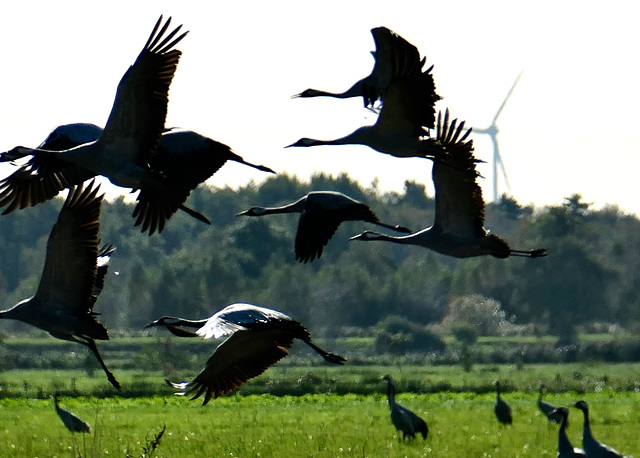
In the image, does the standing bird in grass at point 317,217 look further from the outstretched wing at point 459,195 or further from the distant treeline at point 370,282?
the distant treeline at point 370,282

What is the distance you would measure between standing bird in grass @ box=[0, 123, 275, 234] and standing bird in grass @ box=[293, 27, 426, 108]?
3.29 feet

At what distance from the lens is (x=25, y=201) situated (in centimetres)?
930

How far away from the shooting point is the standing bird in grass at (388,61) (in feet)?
29.0

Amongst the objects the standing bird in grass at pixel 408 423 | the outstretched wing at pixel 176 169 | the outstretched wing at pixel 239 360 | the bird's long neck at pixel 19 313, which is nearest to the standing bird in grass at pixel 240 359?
the outstretched wing at pixel 239 360

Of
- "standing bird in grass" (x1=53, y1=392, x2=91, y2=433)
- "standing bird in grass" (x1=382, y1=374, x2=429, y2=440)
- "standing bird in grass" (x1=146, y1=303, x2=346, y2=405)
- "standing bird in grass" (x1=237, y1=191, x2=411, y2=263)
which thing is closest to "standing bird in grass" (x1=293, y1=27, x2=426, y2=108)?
"standing bird in grass" (x1=237, y1=191, x2=411, y2=263)

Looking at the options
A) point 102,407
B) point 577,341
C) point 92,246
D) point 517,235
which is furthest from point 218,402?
point 517,235

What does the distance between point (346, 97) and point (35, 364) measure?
44.5m

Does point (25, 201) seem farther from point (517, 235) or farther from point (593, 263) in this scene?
point (517, 235)

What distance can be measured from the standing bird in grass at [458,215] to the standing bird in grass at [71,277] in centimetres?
201

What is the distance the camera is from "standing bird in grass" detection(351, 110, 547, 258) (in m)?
10.3

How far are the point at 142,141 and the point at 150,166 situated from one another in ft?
0.57

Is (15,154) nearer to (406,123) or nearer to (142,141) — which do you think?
(142,141)

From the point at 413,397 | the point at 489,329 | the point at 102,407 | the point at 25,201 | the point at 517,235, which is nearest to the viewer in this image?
the point at 25,201

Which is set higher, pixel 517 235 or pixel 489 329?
pixel 517 235
